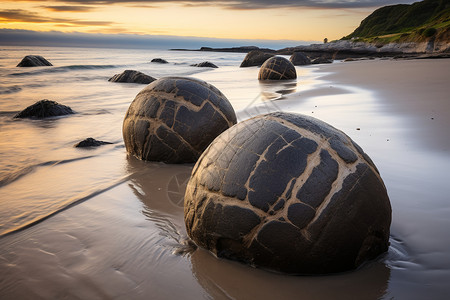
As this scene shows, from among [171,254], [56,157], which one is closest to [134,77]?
[56,157]

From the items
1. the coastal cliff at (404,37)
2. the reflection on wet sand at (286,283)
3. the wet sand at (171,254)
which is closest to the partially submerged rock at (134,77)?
the wet sand at (171,254)

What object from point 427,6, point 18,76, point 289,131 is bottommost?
point 18,76

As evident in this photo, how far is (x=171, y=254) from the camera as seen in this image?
9.44 ft

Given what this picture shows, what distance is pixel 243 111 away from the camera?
29.9 feet

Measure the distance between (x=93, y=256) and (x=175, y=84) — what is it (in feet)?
8.83

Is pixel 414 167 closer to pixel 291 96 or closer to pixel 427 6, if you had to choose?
pixel 291 96

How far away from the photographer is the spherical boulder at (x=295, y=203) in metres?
2.40

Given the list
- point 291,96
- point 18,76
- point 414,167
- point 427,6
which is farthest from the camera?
point 427,6

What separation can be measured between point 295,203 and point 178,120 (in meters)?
2.65

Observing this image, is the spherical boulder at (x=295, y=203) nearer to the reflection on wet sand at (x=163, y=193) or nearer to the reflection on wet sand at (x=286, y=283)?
the reflection on wet sand at (x=286, y=283)

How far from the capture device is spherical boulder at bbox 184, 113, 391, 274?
7.88 feet

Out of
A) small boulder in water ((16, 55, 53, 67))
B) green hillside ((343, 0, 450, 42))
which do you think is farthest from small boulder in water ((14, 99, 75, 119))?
green hillside ((343, 0, 450, 42))

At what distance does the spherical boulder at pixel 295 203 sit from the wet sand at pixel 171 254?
0.15 metres

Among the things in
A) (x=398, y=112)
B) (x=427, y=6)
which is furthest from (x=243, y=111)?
(x=427, y=6)
